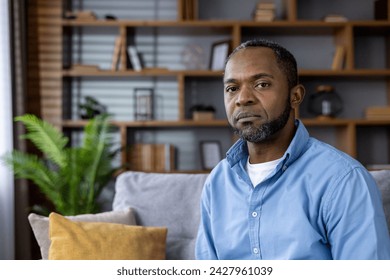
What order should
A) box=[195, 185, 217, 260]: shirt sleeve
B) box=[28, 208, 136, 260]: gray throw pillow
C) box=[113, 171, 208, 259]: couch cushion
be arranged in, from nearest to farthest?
box=[195, 185, 217, 260]: shirt sleeve, box=[28, 208, 136, 260]: gray throw pillow, box=[113, 171, 208, 259]: couch cushion

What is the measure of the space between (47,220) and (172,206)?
0.51 meters

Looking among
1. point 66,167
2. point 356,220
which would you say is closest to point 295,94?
point 356,220

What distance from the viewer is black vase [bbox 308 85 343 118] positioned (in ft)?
14.2

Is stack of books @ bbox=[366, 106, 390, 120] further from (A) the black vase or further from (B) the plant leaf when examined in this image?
(B) the plant leaf

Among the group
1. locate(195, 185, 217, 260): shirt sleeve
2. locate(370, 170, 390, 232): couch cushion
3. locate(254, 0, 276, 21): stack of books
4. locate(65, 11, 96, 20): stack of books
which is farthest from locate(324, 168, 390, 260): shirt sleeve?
locate(65, 11, 96, 20): stack of books

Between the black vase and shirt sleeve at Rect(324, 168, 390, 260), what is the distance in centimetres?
314

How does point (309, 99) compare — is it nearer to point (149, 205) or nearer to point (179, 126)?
point (179, 126)

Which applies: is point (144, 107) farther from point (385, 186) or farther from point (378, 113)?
point (385, 186)

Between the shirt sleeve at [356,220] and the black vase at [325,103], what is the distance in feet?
10.3

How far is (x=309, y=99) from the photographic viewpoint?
4.47 meters

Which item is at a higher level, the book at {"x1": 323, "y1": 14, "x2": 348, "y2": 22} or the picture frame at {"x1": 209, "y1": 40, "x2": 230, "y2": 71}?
the book at {"x1": 323, "y1": 14, "x2": 348, "y2": 22}

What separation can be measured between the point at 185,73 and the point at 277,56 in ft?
9.45

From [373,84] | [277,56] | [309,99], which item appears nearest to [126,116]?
[309,99]

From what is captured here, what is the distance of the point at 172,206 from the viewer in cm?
244
